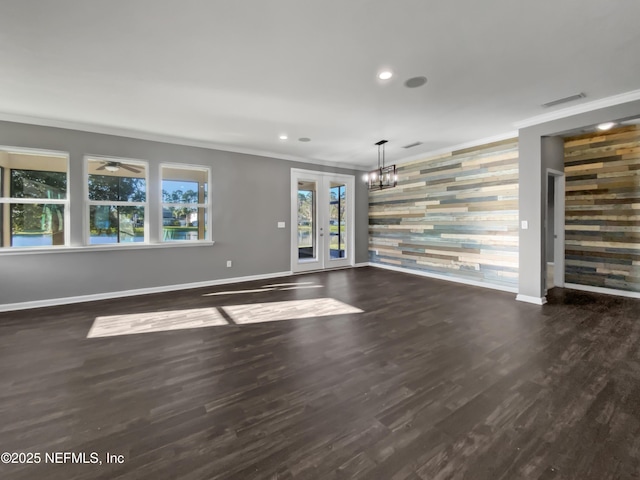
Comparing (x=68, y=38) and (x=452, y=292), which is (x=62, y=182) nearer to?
(x=68, y=38)

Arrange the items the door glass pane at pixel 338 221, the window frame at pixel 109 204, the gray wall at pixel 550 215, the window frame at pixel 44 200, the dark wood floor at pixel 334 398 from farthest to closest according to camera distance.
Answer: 1. the door glass pane at pixel 338 221
2. the gray wall at pixel 550 215
3. the window frame at pixel 109 204
4. the window frame at pixel 44 200
5. the dark wood floor at pixel 334 398

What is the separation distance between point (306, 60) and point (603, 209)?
220 inches

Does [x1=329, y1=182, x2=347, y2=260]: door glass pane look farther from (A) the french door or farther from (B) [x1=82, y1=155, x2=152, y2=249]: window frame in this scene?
(B) [x1=82, y1=155, x2=152, y2=249]: window frame

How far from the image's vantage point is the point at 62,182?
14.3ft

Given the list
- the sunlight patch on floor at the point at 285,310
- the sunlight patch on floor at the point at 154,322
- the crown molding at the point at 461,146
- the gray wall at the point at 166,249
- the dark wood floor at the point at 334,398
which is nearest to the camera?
the dark wood floor at the point at 334,398

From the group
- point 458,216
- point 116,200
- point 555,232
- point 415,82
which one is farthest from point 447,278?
point 116,200

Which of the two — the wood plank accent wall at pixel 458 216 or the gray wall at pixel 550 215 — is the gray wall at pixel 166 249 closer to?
the wood plank accent wall at pixel 458 216

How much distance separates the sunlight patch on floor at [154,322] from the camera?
10.7 ft

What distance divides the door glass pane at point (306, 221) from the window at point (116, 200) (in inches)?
126

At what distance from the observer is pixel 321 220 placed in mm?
7055

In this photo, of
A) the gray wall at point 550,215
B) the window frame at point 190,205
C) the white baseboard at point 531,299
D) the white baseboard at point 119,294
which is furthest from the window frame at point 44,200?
the gray wall at point 550,215

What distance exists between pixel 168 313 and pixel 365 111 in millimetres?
3929

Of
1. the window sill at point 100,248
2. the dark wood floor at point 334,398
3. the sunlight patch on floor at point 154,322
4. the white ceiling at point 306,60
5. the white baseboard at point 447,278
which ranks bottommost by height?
the dark wood floor at point 334,398

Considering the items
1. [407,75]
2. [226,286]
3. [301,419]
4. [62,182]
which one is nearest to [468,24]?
[407,75]
